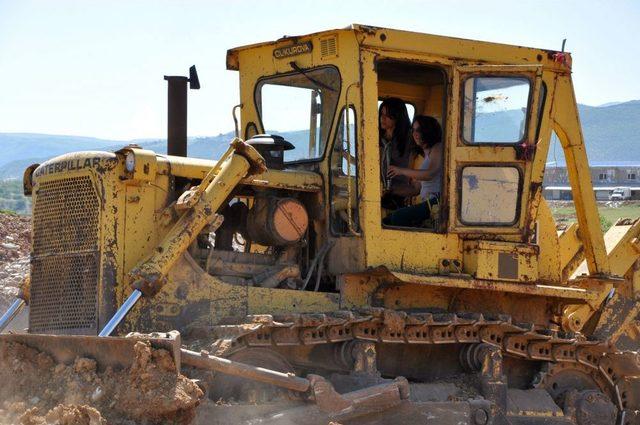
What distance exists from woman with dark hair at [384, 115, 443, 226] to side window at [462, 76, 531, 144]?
382mm

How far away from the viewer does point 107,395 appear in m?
7.82

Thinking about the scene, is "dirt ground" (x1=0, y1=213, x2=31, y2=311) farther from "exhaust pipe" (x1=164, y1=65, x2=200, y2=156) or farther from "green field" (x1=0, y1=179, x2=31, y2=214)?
"green field" (x1=0, y1=179, x2=31, y2=214)

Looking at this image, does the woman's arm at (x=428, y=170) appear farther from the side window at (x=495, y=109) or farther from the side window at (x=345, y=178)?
the side window at (x=345, y=178)

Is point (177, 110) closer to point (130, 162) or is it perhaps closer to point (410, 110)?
point (130, 162)

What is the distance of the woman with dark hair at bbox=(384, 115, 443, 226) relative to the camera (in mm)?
10367

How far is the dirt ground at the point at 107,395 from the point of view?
297 inches

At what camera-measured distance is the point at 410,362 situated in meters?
10.0

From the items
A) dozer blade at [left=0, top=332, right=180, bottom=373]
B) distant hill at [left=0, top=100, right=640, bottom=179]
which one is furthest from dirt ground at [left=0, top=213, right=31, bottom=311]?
distant hill at [left=0, top=100, right=640, bottom=179]

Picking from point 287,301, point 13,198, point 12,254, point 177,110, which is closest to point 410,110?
point 177,110

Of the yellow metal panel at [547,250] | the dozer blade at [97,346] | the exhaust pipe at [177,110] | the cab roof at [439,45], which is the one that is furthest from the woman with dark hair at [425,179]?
the dozer blade at [97,346]

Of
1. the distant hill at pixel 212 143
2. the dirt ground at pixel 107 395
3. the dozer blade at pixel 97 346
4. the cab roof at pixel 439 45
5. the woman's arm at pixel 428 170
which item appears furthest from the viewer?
the distant hill at pixel 212 143

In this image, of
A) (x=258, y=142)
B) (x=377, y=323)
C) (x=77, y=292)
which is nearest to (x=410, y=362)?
(x=377, y=323)

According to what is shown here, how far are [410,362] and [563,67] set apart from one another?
3.22 meters

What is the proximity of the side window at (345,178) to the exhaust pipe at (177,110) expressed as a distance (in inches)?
56.8
